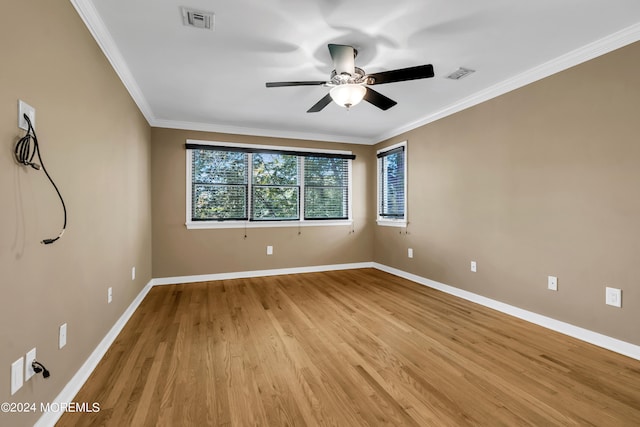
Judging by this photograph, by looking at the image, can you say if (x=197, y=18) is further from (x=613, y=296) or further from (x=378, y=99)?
(x=613, y=296)

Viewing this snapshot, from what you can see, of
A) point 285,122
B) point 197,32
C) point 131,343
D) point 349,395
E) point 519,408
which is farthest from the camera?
point 285,122

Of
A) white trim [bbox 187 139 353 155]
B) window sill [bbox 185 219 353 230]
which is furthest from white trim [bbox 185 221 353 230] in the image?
white trim [bbox 187 139 353 155]

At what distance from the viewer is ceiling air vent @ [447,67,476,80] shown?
2900mm

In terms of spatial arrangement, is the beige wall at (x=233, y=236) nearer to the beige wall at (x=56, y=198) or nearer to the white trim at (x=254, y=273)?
the white trim at (x=254, y=273)

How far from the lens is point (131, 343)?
2461 millimetres

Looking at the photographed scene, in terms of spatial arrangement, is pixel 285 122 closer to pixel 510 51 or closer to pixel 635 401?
pixel 510 51

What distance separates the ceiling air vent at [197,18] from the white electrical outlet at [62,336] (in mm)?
2118

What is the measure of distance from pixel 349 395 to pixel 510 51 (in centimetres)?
300

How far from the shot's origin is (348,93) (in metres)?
2.46

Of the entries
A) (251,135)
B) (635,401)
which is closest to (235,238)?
(251,135)

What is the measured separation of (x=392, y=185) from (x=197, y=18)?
381 cm

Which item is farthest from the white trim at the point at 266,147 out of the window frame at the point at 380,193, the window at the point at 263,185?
the window frame at the point at 380,193

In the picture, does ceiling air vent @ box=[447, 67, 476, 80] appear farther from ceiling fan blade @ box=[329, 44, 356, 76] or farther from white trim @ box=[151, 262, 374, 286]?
white trim @ box=[151, 262, 374, 286]
